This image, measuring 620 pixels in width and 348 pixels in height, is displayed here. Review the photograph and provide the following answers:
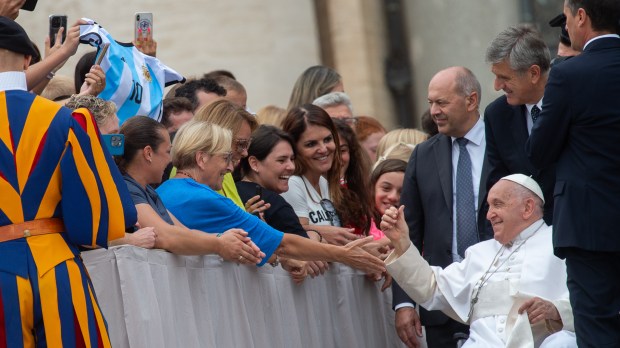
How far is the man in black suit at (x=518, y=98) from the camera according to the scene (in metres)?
8.99

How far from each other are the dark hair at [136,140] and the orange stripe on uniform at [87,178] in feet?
4.54

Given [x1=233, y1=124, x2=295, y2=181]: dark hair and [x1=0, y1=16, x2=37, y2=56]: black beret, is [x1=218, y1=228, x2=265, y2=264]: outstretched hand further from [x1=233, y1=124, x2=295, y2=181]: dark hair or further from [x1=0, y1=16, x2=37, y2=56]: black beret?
[x1=0, y1=16, x2=37, y2=56]: black beret

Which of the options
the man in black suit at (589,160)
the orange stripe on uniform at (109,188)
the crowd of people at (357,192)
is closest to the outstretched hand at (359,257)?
the crowd of people at (357,192)

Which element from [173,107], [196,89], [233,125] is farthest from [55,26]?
[196,89]

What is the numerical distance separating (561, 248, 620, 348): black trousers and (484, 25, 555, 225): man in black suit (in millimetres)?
1481

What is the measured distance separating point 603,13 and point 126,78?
117 inches

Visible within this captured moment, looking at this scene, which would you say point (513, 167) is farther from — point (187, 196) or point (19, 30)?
point (19, 30)

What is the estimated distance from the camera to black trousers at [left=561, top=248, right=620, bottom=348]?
24.5 ft

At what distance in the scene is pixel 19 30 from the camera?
6629 millimetres

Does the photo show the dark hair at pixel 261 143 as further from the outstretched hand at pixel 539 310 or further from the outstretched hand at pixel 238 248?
the outstretched hand at pixel 539 310

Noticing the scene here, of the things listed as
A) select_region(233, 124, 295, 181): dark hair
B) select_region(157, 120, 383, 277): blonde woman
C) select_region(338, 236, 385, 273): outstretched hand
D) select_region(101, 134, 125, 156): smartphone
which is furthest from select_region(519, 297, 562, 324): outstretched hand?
select_region(101, 134, 125, 156): smartphone

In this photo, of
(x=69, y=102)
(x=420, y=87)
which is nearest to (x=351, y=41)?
(x=420, y=87)

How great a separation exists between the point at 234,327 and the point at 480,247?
1.73m

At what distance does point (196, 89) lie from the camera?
1055 centimetres
